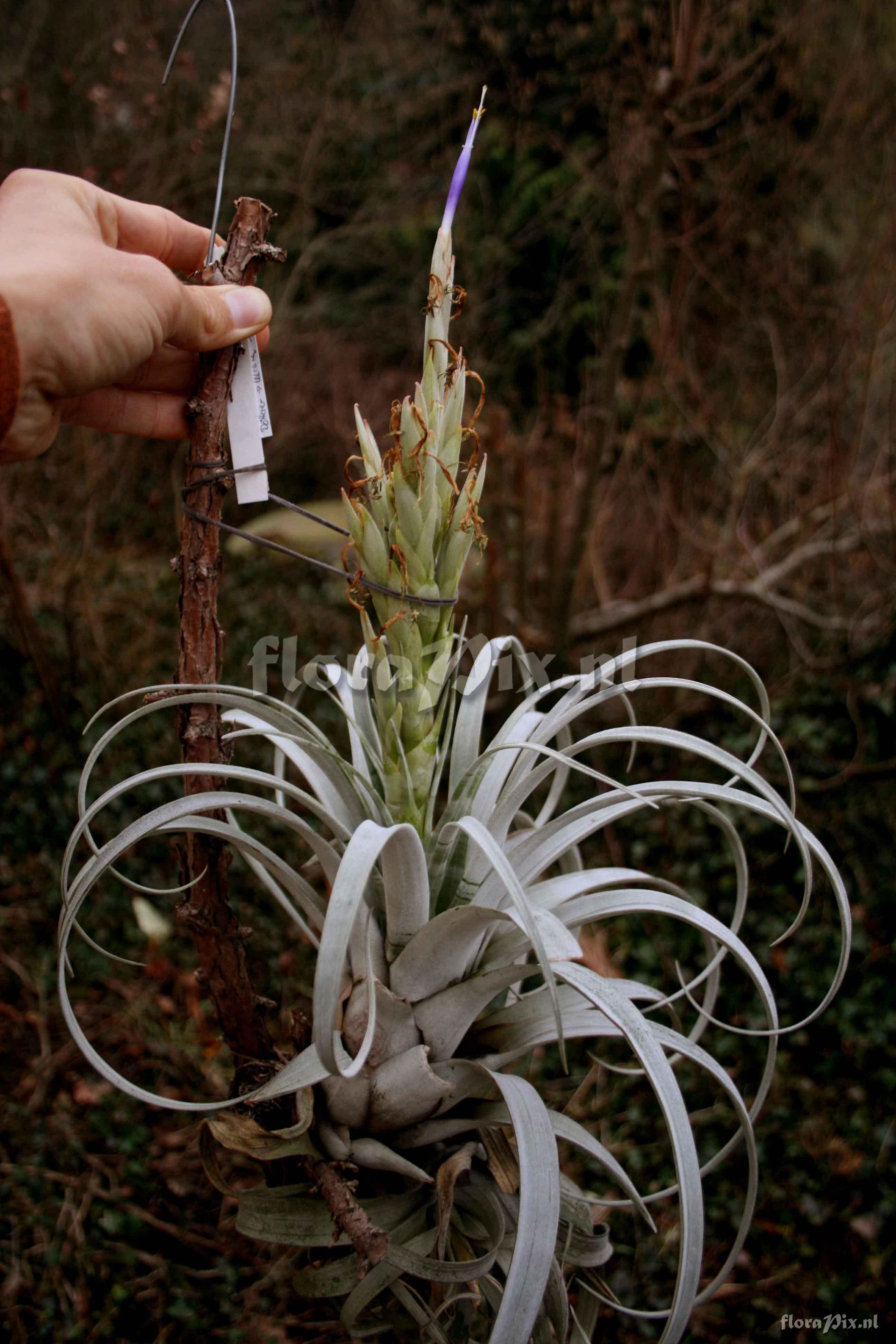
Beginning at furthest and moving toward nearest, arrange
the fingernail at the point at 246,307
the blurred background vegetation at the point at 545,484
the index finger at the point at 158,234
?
the blurred background vegetation at the point at 545,484 < the index finger at the point at 158,234 < the fingernail at the point at 246,307

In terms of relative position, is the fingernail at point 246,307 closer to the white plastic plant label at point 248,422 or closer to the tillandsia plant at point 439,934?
the white plastic plant label at point 248,422

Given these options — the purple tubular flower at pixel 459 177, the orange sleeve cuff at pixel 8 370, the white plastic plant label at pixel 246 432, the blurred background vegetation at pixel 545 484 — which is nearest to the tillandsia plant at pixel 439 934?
the purple tubular flower at pixel 459 177

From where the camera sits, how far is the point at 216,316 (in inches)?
43.9

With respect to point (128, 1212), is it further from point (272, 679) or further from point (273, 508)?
point (273, 508)

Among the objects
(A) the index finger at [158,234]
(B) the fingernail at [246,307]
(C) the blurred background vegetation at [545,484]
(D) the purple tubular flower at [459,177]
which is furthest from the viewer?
(C) the blurred background vegetation at [545,484]

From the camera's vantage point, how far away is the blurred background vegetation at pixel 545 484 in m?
2.02

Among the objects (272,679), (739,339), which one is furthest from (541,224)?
(272,679)

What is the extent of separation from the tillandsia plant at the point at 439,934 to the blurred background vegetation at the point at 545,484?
613mm

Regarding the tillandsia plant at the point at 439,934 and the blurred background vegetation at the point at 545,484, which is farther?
the blurred background vegetation at the point at 545,484

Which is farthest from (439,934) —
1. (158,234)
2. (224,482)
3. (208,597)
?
(158,234)

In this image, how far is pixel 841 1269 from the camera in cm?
198

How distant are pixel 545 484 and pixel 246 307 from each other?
11.0ft

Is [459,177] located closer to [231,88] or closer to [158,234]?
[231,88]

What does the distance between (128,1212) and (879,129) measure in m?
4.82
